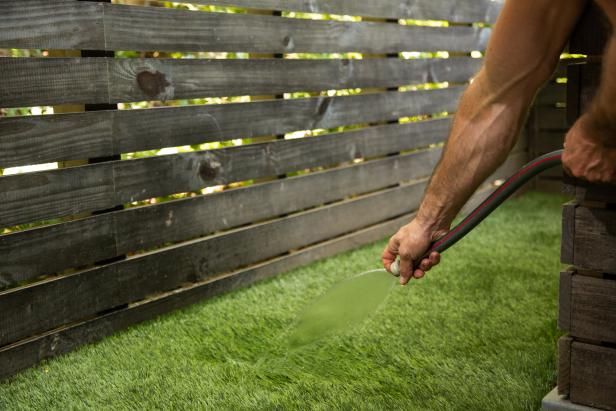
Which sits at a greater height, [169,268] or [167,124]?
[167,124]

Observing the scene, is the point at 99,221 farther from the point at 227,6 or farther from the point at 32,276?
the point at 227,6

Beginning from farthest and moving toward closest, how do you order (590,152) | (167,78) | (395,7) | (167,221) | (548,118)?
(548,118) → (395,7) → (167,221) → (167,78) → (590,152)

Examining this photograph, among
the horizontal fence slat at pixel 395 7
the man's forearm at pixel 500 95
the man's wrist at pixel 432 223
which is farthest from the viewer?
the horizontal fence slat at pixel 395 7

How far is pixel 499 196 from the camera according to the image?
1.44 meters

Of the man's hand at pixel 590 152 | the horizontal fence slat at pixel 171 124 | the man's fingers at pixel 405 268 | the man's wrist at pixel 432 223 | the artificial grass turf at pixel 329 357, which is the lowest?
the artificial grass turf at pixel 329 357

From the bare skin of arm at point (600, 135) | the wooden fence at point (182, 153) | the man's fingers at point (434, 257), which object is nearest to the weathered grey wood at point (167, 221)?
the wooden fence at point (182, 153)

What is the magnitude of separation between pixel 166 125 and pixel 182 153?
0.14 m

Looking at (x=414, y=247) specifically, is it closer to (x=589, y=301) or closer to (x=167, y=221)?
(x=589, y=301)

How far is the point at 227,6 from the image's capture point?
276cm

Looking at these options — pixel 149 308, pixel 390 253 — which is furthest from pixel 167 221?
pixel 390 253

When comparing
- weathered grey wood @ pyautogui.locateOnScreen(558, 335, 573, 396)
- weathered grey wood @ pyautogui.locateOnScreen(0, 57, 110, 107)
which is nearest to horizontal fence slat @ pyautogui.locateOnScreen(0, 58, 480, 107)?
weathered grey wood @ pyautogui.locateOnScreen(0, 57, 110, 107)

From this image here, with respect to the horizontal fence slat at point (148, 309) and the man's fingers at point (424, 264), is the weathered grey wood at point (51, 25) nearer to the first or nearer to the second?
the horizontal fence slat at point (148, 309)

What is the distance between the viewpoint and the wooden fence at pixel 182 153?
2207 millimetres

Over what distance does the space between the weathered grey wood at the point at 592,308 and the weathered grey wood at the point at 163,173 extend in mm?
1466
